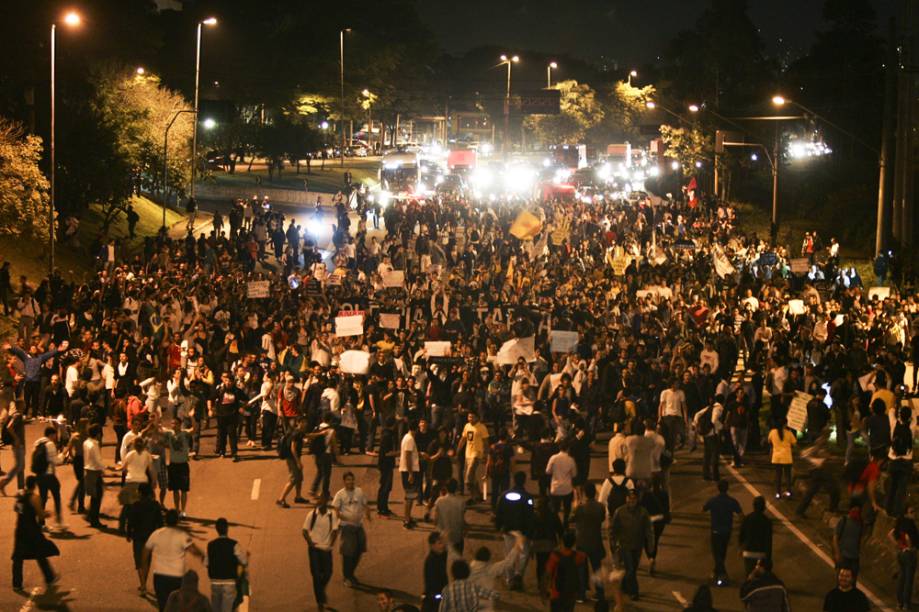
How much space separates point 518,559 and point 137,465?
4.68 metres

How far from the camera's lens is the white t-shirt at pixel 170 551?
12445 millimetres

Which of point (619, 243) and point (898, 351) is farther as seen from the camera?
point (619, 243)

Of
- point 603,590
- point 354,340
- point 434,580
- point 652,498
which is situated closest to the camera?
point 434,580

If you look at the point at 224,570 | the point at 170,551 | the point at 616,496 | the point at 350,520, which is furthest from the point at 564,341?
the point at 224,570

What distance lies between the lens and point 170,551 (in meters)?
12.5

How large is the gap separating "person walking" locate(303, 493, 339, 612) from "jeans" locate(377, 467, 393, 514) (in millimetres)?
3769

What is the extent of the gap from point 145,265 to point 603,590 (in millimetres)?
23828

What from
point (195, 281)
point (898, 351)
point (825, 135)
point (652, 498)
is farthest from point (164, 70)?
point (652, 498)

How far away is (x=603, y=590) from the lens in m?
13.5

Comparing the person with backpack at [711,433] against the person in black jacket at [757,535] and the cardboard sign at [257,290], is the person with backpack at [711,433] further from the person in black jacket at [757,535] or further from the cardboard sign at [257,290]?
the cardboard sign at [257,290]

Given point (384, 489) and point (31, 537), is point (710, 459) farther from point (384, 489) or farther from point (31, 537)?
point (31, 537)

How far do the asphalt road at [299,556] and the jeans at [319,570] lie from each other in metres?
0.18

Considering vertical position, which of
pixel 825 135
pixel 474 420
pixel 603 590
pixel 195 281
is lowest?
pixel 603 590

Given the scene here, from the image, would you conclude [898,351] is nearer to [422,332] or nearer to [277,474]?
[422,332]
